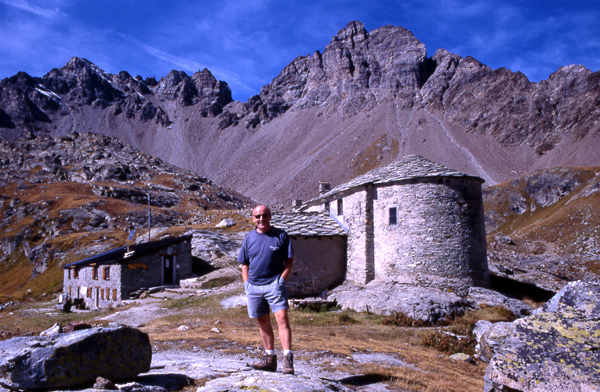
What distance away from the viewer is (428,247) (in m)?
20.5

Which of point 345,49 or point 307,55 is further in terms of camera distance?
point 307,55

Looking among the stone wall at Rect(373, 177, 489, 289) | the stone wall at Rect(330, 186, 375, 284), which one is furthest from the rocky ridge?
the stone wall at Rect(373, 177, 489, 289)

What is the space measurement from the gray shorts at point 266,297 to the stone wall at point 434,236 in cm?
1548

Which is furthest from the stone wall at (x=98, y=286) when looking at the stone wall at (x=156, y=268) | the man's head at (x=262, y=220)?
the man's head at (x=262, y=220)

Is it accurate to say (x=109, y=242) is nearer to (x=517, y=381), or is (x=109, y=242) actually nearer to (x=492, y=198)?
(x=517, y=381)

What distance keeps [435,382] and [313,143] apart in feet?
423

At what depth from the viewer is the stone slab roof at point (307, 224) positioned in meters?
22.5

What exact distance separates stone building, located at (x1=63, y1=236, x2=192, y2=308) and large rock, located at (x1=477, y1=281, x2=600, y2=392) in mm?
25028

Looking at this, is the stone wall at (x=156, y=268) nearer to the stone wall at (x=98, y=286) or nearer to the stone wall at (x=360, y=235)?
the stone wall at (x=98, y=286)

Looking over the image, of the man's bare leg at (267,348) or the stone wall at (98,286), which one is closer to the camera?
the man's bare leg at (267,348)

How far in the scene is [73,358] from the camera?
16.3 ft

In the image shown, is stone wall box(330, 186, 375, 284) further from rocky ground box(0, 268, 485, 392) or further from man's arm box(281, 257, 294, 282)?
man's arm box(281, 257, 294, 282)

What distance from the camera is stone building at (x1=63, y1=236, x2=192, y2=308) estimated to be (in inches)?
1041

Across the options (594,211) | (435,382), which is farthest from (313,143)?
(435,382)
